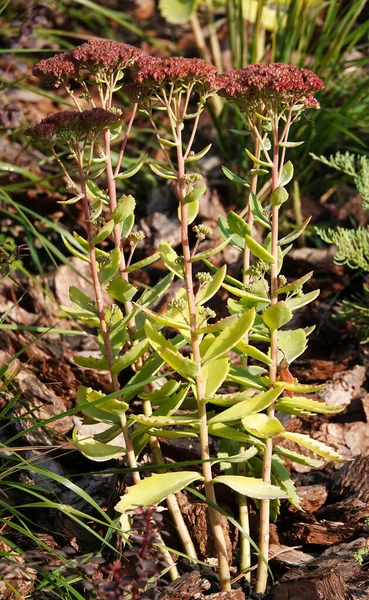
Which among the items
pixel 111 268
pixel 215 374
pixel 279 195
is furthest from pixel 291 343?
pixel 111 268

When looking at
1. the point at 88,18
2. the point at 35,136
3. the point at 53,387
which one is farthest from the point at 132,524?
the point at 88,18

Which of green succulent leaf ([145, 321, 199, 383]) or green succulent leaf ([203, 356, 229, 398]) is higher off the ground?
green succulent leaf ([145, 321, 199, 383])

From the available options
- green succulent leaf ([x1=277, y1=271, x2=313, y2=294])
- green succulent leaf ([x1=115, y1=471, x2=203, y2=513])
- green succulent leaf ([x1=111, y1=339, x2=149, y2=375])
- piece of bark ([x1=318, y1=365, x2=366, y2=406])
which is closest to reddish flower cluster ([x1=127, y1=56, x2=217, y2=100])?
green succulent leaf ([x1=277, y1=271, x2=313, y2=294])

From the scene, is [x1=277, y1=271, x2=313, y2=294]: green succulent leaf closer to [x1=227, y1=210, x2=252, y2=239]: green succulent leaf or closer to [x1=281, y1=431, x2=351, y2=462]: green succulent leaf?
[x1=227, y1=210, x2=252, y2=239]: green succulent leaf

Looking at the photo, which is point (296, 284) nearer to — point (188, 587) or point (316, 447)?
point (316, 447)

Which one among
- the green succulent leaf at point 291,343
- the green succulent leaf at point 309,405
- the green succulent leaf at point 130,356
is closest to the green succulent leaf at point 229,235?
the green succulent leaf at point 291,343

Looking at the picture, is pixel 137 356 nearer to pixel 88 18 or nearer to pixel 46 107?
pixel 46 107
